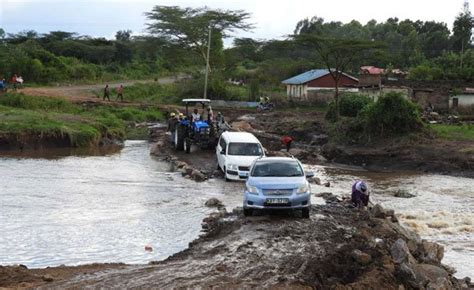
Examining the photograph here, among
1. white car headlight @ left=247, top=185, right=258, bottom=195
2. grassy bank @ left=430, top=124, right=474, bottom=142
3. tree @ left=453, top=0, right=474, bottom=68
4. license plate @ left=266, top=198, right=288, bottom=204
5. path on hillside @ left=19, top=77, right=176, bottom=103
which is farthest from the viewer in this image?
tree @ left=453, top=0, right=474, bottom=68

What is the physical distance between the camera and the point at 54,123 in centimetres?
3838

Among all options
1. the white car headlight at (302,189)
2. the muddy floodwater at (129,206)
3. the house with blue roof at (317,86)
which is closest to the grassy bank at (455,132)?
the muddy floodwater at (129,206)

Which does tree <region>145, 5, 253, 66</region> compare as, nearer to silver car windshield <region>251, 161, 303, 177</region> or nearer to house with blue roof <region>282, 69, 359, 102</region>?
house with blue roof <region>282, 69, 359, 102</region>

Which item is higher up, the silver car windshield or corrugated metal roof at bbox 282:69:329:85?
corrugated metal roof at bbox 282:69:329:85

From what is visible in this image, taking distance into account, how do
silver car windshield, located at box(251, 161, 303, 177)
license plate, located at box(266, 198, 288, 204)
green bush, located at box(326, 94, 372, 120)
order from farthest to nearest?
green bush, located at box(326, 94, 372, 120) → silver car windshield, located at box(251, 161, 303, 177) → license plate, located at box(266, 198, 288, 204)

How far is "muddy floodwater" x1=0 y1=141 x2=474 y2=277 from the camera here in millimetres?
15727

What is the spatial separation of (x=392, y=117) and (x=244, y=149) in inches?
612

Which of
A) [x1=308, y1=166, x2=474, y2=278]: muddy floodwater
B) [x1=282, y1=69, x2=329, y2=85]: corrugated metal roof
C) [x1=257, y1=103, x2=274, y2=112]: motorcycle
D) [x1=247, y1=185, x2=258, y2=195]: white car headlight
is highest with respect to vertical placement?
[x1=282, y1=69, x2=329, y2=85]: corrugated metal roof

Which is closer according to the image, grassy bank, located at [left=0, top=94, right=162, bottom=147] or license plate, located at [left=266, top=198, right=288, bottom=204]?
Result: license plate, located at [left=266, top=198, right=288, bottom=204]

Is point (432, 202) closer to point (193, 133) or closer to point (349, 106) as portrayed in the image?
point (193, 133)

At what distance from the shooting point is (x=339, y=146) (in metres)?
40.1

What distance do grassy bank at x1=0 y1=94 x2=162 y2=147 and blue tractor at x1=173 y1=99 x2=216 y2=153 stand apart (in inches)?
291

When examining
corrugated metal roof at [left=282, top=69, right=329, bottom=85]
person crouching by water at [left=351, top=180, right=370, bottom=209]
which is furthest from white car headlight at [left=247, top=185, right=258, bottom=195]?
corrugated metal roof at [left=282, top=69, right=329, bottom=85]

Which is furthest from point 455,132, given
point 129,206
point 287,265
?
point 287,265
